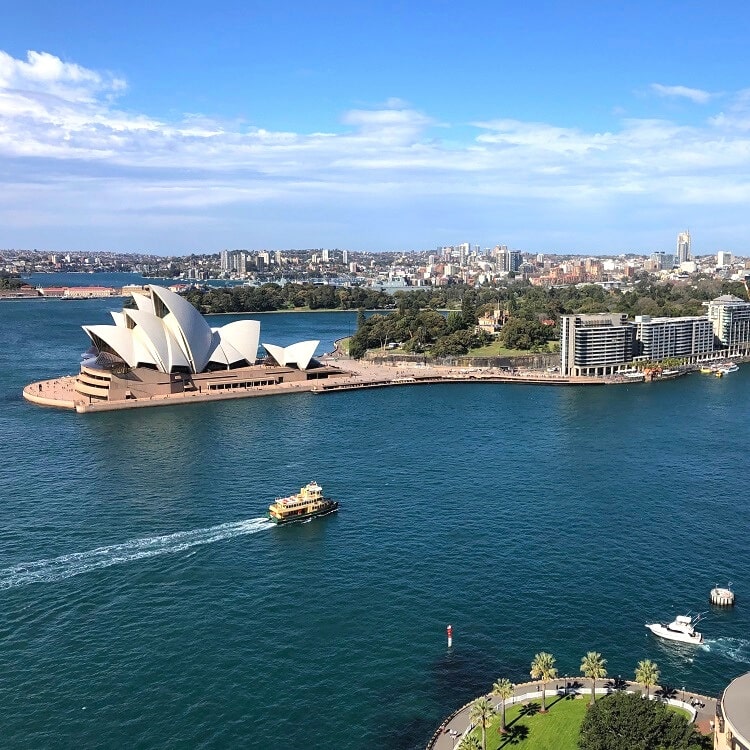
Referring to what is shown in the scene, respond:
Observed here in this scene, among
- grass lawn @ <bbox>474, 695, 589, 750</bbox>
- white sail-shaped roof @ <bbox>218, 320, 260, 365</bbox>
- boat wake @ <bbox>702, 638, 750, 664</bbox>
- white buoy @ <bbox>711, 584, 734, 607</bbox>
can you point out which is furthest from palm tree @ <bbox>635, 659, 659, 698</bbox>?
white sail-shaped roof @ <bbox>218, 320, 260, 365</bbox>

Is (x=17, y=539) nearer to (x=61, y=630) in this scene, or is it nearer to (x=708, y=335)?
(x=61, y=630)

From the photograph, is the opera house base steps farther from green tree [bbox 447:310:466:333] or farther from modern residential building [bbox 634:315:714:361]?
modern residential building [bbox 634:315:714:361]

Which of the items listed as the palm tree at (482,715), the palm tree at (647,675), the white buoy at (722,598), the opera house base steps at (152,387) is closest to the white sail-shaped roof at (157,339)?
the opera house base steps at (152,387)

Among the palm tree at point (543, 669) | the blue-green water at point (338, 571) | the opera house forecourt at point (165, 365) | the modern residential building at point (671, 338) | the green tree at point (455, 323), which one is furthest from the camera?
the green tree at point (455, 323)

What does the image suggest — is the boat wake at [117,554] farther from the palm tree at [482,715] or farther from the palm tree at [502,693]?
the palm tree at [482,715]

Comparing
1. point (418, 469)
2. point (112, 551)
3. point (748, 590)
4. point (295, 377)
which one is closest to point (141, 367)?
point (295, 377)

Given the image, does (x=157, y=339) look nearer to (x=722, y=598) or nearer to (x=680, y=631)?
(x=722, y=598)
